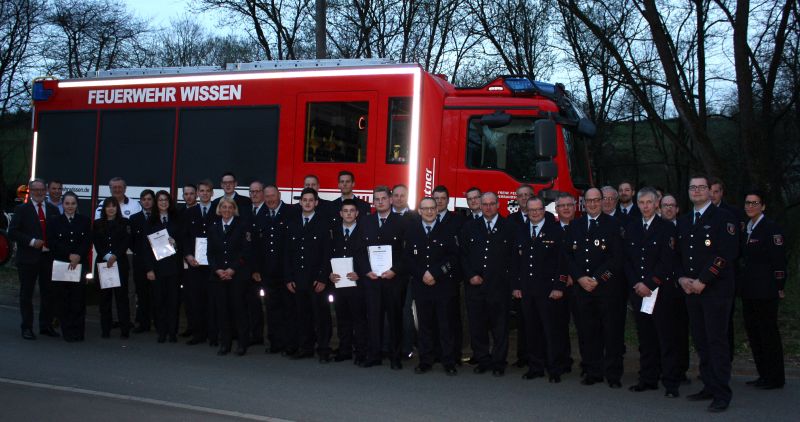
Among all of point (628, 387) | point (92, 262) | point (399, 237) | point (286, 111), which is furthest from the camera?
point (92, 262)

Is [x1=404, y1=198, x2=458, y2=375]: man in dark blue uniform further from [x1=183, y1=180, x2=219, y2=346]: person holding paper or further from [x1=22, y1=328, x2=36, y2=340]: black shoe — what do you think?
[x1=22, y1=328, x2=36, y2=340]: black shoe

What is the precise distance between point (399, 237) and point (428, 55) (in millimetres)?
22933

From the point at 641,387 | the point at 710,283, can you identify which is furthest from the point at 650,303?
the point at 641,387

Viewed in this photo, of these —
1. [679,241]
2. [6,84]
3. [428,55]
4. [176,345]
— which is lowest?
[176,345]

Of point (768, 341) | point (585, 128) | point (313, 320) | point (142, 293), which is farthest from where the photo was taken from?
point (585, 128)

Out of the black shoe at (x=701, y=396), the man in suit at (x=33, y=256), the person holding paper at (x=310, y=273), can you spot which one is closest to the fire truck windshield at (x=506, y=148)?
the person holding paper at (x=310, y=273)

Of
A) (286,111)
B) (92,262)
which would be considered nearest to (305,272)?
(286,111)

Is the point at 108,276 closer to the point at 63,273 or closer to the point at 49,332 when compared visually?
the point at 63,273

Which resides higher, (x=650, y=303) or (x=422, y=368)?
(x=650, y=303)

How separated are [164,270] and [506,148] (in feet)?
15.4

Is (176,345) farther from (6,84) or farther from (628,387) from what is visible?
(6,84)

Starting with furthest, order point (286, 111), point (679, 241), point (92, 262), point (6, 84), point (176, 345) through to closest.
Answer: point (6, 84)
point (92, 262)
point (286, 111)
point (176, 345)
point (679, 241)

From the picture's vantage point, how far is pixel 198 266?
391 inches

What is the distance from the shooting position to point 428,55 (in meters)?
30.8
